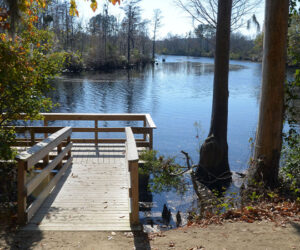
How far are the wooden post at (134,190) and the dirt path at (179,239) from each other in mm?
287

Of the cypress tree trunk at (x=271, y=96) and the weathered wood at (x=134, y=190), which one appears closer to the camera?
the weathered wood at (x=134, y=190)

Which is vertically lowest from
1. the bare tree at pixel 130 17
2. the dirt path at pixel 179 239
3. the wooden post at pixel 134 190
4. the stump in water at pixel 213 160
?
the stump in water at pixel 213 160

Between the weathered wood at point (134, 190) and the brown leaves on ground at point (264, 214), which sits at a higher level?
the weathered wood at point (134, 190)

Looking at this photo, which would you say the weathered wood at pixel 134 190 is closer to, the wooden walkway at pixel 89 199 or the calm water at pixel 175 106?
the wooden walkway at pixel 89 199

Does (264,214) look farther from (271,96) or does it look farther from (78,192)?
(78,192)

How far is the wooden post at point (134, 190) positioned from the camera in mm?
4363

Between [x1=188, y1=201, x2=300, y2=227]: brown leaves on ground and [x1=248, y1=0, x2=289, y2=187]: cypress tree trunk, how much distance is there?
0.78 metres

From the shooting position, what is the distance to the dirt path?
3.81 metres

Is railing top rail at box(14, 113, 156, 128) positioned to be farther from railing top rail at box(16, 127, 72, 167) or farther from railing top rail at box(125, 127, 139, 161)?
railing top rail at box(125, 127, 139, 161)

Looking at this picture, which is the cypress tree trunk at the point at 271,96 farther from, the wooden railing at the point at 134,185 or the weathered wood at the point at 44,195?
the weathered wood at the point at 44,195

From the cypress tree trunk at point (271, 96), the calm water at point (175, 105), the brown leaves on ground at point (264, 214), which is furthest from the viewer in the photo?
the calm water at point (175, 105)

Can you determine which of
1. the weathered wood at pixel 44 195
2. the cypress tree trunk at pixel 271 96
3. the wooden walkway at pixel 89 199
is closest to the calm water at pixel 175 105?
the cypress tree trunk at pixel 271 96

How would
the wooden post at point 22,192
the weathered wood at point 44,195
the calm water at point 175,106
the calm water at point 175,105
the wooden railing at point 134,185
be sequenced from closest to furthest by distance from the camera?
1. the wooden post at point 22,192
2. the wooden railing at point 134,185
3. the weathered wood at point 44,195
4. the calm water at point 175,106
5. the calm water at point 175,105

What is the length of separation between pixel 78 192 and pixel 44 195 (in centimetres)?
67
